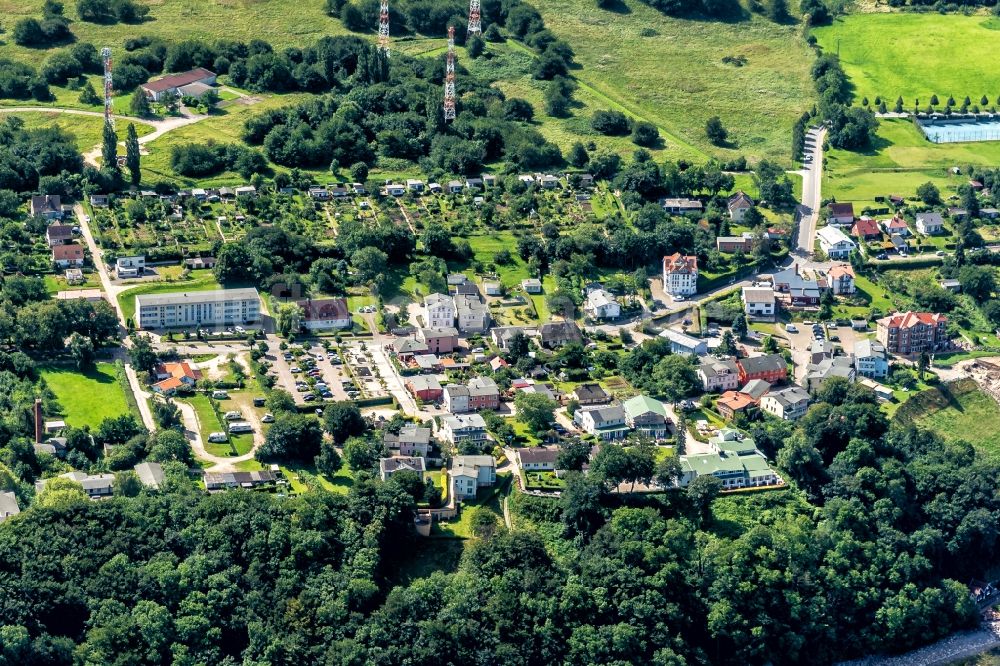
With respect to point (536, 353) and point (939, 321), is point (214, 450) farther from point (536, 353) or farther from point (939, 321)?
point (939, 321)

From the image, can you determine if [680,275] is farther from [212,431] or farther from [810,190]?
[212,431]

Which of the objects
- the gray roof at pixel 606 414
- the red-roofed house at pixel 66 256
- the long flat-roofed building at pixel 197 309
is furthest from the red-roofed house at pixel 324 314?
the gray roof at pixel 606 414

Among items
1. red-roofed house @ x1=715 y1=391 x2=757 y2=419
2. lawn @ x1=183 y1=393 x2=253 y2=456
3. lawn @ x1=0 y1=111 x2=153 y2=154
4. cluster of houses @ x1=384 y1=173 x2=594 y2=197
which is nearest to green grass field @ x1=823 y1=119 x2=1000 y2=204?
cluster of houses @ x1=384 y1=173 x2=594 y2=197

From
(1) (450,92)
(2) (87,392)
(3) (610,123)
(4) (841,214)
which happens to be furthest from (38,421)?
(4) (841,214)

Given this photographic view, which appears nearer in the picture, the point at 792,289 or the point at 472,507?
the point at 472,507

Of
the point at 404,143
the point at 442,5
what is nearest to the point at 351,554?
the point at 404,143

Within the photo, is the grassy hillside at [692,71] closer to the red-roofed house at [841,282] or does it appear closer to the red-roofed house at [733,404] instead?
the red-roofed house at [841,282]
